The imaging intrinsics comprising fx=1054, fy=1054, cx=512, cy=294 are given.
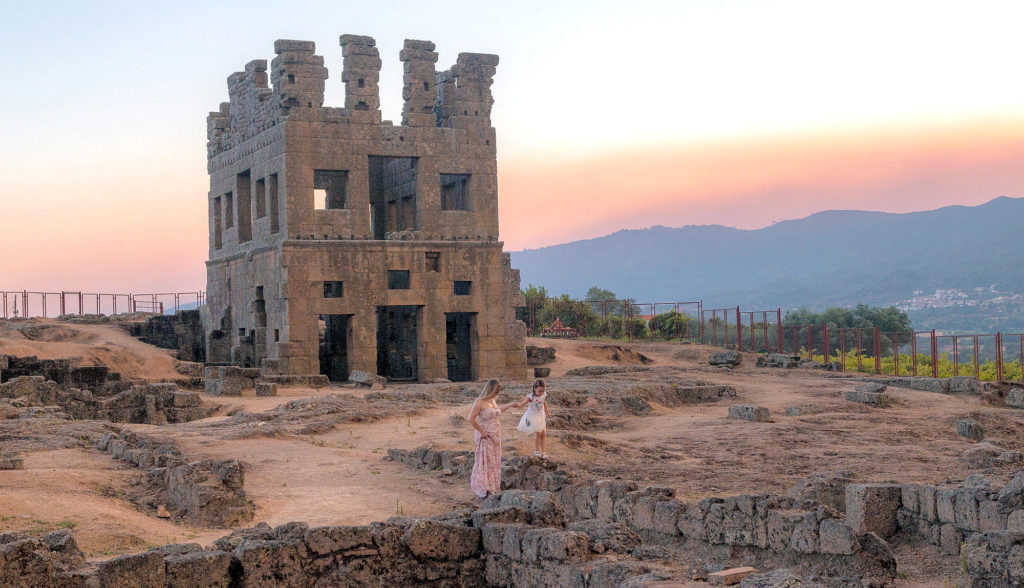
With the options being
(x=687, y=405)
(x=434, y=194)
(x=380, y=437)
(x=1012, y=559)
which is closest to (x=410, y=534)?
(x=1012, y=559)

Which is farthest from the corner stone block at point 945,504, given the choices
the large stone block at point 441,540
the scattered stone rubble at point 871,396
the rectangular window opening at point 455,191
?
the rectangular window opening at point 455,191

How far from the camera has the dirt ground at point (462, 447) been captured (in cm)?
1224

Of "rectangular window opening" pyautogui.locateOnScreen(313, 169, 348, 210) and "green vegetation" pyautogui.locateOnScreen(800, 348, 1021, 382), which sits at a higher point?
"rectangular window opening" pyautogui.locateOnScreen(313, 169, 348, 210)

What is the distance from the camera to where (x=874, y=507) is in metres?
11.2

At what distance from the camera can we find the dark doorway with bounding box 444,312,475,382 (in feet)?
117

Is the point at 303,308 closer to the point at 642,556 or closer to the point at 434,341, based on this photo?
the point at 434,341

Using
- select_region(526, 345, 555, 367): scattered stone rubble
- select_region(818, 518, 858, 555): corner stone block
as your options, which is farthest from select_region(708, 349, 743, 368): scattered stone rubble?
select_region(818, 518, 858, 555): corner stone block

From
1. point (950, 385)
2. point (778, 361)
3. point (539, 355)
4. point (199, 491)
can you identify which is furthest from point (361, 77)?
point (199, 491)

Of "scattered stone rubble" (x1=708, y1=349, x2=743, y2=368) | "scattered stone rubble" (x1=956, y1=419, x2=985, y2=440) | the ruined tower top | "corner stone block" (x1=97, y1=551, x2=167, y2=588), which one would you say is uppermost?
the ruined tower top

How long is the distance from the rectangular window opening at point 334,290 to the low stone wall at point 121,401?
7613mm

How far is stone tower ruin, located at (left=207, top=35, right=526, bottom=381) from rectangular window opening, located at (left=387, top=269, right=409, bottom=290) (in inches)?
2.6

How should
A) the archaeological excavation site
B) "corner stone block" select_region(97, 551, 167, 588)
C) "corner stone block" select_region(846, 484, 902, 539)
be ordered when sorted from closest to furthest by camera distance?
1. "corner stone block" select_region(97, 551, 167, 588)
2. the archaeological excavation site
3. "corner stone block" select_region(846, 484, 902, 539)

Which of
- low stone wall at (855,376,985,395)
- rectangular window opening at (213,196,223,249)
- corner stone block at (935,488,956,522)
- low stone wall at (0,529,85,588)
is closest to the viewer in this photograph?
low stone wall at (0,529,85,588)

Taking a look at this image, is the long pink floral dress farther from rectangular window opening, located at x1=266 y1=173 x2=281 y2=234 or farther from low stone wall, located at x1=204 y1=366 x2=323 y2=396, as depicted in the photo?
rectangular window opening, located at x1=266 y1=173 x2=281 y2=234
